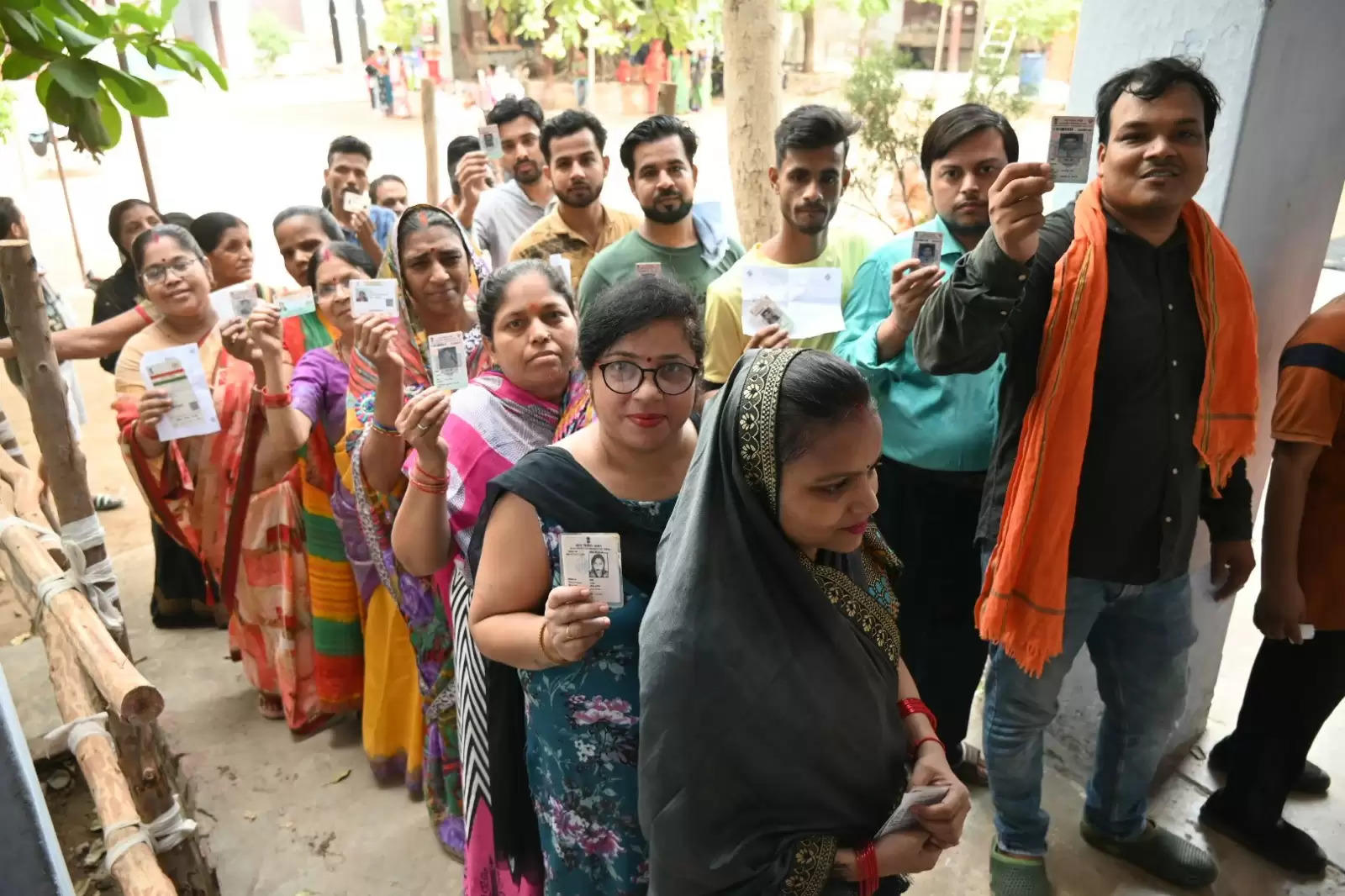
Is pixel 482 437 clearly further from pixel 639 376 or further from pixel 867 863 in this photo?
pixel 867 863

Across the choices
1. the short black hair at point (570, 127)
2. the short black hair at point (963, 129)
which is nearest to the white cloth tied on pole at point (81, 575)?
the short black hair at point (570, 127)

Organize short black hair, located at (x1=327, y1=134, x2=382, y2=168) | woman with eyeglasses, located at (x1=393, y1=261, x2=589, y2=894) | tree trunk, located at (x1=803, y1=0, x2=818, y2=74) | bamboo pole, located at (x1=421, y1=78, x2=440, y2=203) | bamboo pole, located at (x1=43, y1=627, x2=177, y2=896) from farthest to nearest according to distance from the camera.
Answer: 1. tree trunk, located at (x1=803, y1=0, x2=818, y2=74)
2. bamboo pole, located at (x1=421, y1=78, x2=440, y2=203)
3. short black hair, located at (x1=327, y1=134, x2=382, y2=168)
4. woman with eyeglasses, located at (x1=393, y1=261, x2=589, y2=894)
5. bamboo pole, located at (x1=43, y1=627, x2=177, y2=896)

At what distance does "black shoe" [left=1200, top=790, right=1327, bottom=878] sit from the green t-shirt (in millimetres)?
2393

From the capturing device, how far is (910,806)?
1.45 meters

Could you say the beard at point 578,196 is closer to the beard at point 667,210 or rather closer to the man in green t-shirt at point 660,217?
the man in green t-shirt at point 660,217

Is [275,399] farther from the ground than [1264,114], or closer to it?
closer to it

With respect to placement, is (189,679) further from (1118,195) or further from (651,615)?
(1118,195)

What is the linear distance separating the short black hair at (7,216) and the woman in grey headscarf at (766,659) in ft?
14.3

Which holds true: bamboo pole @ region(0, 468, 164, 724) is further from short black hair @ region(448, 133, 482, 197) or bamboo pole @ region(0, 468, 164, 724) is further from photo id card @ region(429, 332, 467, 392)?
short black hair @ region(448, 133, 482, 197)

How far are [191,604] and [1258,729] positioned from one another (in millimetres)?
4443

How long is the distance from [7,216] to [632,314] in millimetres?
4125

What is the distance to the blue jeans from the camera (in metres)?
2.29

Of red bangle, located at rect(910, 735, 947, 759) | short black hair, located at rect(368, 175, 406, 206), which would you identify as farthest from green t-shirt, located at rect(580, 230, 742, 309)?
short black hair, located at rect(368, 175, 406, 206)

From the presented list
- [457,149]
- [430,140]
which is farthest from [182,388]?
[430,140]
